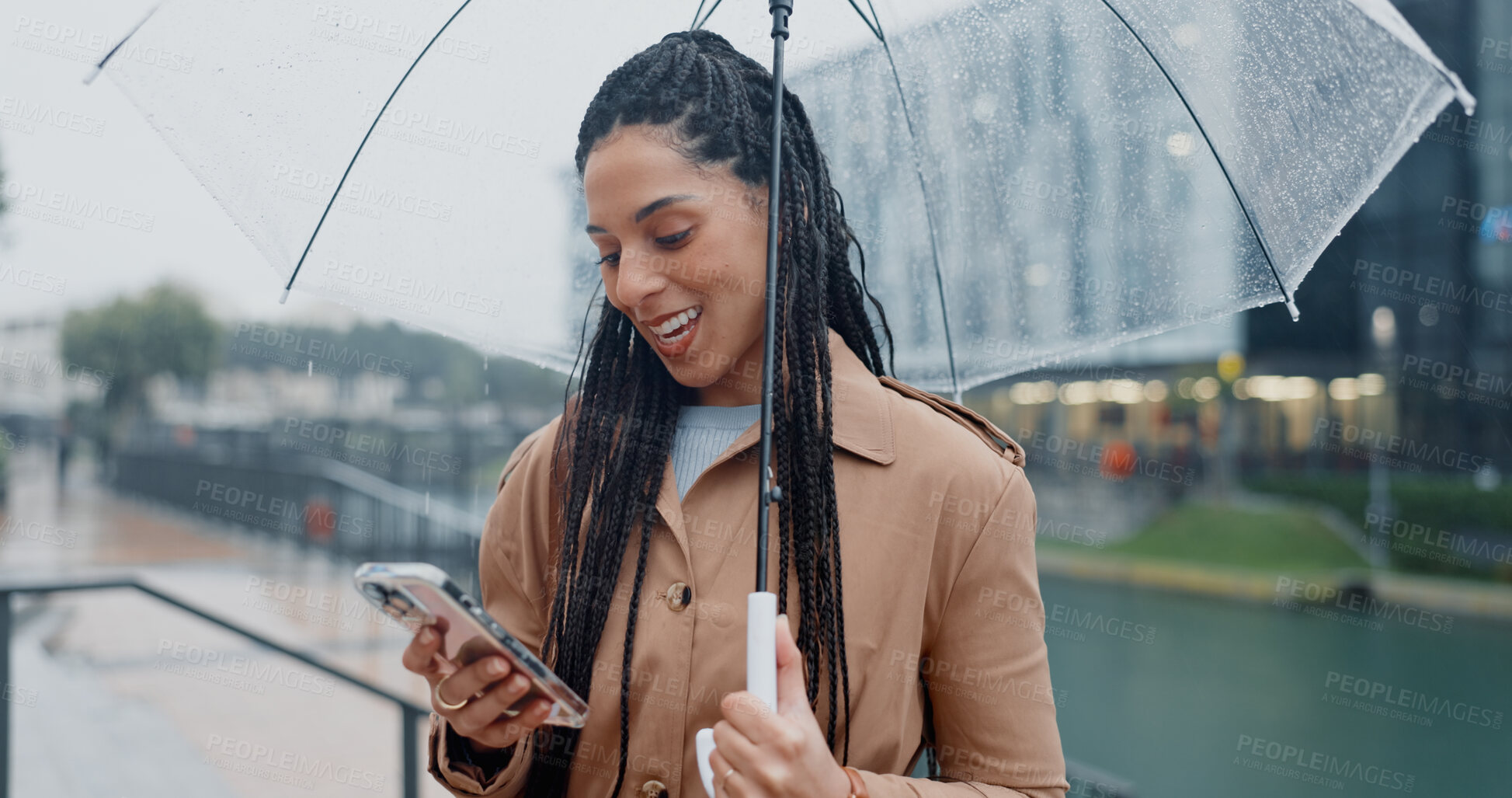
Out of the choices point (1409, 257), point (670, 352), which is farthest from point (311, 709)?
point (1409, 257)

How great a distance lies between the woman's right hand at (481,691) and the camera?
4.01 feet

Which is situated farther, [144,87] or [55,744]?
[55,744]

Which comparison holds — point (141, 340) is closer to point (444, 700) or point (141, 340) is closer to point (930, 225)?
point (930, 225)

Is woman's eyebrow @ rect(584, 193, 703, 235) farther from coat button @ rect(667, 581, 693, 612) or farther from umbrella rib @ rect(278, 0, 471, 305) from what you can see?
umbrella rib @ rect(278, 0, 471, 305)

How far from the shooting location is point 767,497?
124 cm

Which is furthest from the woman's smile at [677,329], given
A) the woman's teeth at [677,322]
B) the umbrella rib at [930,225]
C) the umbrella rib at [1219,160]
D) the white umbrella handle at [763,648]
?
the umbrella rib at [1219,160]

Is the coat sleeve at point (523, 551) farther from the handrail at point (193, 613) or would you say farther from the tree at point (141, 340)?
the tree at point (141, 340)

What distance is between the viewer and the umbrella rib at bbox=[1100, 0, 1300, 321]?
1771mm

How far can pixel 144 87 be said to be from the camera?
5.13 feet

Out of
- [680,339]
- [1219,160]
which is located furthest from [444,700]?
[1219,160]

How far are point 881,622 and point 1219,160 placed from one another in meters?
1.06

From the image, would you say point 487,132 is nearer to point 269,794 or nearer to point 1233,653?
point 269,794

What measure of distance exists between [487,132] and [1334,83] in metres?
1.49

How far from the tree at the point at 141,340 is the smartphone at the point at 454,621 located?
30893 millimetres
